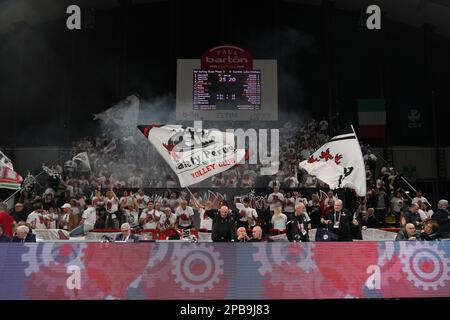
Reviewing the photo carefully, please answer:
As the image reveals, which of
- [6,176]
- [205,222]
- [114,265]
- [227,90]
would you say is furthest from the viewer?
[227,90]

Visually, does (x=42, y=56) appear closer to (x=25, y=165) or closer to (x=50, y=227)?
(x=25, y=165)

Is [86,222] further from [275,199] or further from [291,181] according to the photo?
[291,181]

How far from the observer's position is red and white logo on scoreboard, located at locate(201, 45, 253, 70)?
65.7 ft

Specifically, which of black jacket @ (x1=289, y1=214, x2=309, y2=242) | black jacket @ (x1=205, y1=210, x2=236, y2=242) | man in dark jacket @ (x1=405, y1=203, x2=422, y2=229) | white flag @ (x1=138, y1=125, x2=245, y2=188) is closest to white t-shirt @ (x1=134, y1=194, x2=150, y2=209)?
white flag @ (x1=138, y1=125, x2=245, y2=188)

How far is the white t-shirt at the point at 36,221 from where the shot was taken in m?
13.2

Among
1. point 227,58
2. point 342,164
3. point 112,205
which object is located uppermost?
point 227,58

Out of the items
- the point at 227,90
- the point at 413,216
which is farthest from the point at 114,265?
the point at 227,90

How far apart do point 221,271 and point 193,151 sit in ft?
11.9

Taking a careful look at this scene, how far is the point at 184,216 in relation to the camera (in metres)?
13.1

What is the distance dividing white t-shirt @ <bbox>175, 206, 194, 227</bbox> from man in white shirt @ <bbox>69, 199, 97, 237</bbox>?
2.31 metres

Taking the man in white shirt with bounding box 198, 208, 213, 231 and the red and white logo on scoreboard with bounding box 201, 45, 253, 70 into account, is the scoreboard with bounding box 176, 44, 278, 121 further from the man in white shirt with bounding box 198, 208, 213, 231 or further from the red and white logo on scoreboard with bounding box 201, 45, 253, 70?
the man in white shirt with bounding box 198, 208, 213, 231

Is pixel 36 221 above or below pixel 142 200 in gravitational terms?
below

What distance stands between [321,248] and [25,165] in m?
16.0
